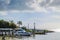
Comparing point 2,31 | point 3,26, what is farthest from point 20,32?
point 3,26

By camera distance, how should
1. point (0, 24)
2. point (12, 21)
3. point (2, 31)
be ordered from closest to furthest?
point (2, 31) → point (0, 24) → point (12, 21)

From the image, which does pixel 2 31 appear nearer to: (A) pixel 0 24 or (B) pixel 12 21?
(A) pixel 0 24

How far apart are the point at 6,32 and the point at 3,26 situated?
28.1ft

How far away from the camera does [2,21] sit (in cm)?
7269

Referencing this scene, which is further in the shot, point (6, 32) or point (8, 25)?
point (8, 25)

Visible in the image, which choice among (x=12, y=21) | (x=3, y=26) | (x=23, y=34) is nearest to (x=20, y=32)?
(x=23, y=34)

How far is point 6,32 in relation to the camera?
62.7m

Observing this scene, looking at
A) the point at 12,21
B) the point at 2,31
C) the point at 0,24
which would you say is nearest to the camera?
the point at 2,31

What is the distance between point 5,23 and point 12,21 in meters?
10.5

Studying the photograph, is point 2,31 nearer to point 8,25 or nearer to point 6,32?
point 6,32

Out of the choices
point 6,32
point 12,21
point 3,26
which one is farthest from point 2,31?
point 12,21

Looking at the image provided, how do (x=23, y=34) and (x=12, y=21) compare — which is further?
(x=12, y=21)

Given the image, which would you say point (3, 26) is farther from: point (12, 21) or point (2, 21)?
point (12, 21)

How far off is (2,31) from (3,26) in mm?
11026
